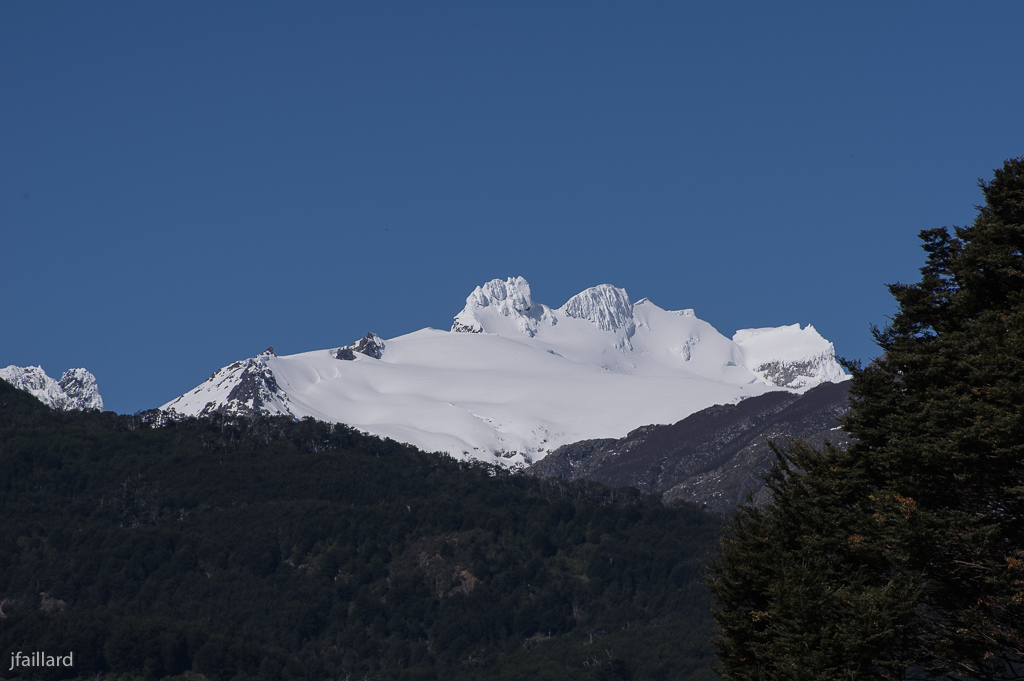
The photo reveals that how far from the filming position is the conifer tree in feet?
119

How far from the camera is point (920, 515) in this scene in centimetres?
3662

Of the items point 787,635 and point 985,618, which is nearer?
point 985,618

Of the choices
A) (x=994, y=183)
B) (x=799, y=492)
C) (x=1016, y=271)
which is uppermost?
(x=994, y=183)

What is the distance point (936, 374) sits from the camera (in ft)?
130

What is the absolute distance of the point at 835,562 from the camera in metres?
40.5

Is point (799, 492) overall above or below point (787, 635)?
above

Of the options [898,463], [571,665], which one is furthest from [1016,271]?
[571,665]

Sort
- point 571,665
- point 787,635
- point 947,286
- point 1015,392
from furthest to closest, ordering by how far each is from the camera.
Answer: point 571,665 → point 947,286 → point 787,635 → point 1015,392

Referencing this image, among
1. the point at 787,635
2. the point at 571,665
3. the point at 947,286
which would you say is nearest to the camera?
the point at 787,635

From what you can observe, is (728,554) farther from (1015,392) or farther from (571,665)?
(571,665)

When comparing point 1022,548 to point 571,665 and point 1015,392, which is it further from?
point 571,665

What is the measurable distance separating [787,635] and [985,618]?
5.70 metres

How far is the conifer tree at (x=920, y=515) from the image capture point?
36344 mm

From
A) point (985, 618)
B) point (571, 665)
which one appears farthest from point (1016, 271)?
point (571, 665)
